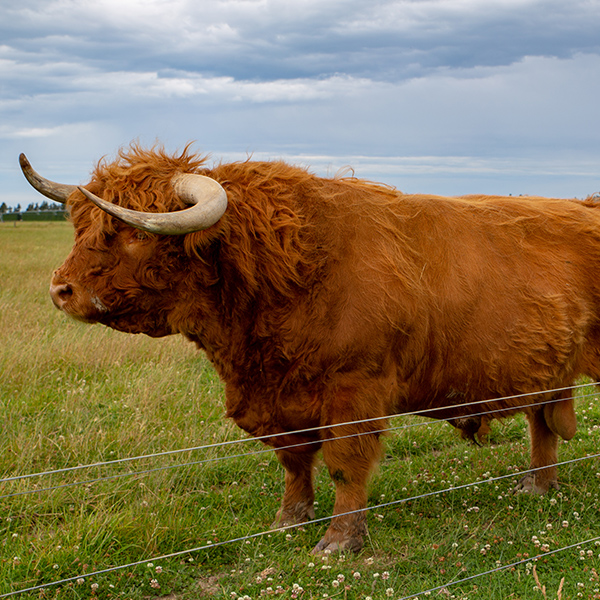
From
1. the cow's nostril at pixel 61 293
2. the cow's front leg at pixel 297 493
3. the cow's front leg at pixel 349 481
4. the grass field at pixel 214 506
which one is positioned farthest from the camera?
the cow's front leg at pixel 297 493

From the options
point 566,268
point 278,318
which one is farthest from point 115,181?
point 566,268

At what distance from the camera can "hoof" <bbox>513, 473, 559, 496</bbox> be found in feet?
16.6

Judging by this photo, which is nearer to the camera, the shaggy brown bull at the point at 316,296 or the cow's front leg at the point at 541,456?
the shaggy brown bull at the point at 316,296

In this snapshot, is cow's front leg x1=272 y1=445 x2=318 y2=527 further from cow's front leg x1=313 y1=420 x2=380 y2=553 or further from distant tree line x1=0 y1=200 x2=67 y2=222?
distant tree line x1=0 y1=200 x2=67 y2=222

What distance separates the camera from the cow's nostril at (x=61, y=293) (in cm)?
350

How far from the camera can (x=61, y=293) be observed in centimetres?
352

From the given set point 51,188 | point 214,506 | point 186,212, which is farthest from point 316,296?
point 214,506

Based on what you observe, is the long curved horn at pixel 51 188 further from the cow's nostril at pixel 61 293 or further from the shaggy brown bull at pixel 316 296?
the cow's nostril at pixel 61 293

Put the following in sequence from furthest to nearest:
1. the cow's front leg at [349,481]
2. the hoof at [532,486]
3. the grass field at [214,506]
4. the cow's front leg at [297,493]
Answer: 1. the hoof at [532,486]
2. the cow's front leg at [297,493]
3. the cow's front leg at [349,481]
4. the grass field at [214,506]

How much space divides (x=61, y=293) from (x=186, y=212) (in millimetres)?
909

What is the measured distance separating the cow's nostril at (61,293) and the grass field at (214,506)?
1.05 meters

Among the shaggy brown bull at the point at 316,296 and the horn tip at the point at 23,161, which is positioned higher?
the horn tip at the point at 23,161

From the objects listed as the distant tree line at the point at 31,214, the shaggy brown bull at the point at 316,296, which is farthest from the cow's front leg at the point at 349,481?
the distant tree line at the point at 31,214

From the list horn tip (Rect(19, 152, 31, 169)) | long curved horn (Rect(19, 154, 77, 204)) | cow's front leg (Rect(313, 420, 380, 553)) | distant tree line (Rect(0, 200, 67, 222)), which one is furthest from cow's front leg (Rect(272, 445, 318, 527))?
distant tree line (Rect(0, 200, 67, 222))
